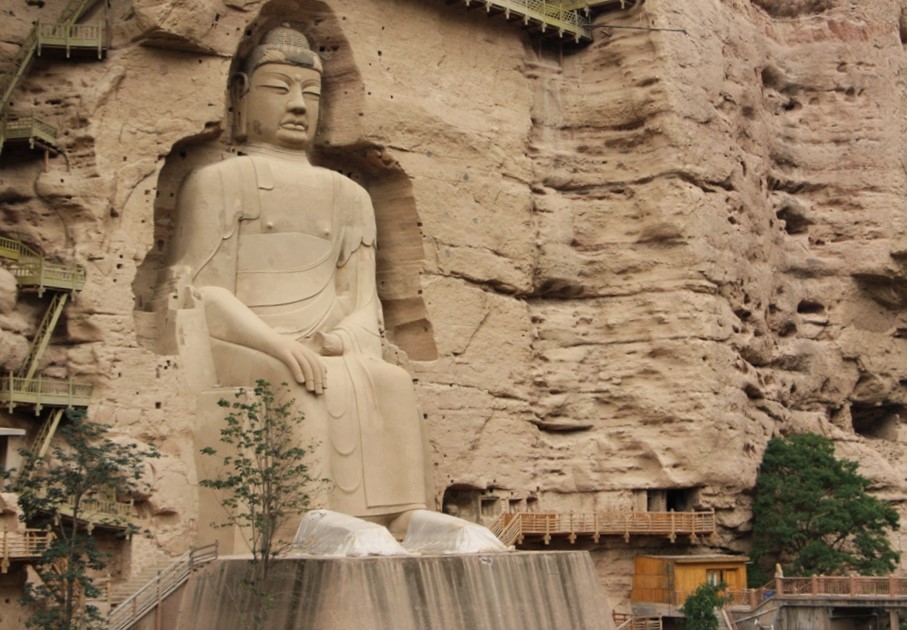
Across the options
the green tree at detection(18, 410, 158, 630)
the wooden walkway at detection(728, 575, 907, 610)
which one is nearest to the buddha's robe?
the green tree at detection(18, 410, 158, 630)

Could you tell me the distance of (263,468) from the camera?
729 inches

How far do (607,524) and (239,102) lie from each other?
806 cm

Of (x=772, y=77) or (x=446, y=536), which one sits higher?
(x=772, y=77)

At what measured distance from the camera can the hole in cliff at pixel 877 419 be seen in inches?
1161

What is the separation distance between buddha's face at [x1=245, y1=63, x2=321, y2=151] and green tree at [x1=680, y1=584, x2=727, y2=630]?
8.35 metres

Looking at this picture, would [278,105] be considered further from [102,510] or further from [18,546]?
[18,546]

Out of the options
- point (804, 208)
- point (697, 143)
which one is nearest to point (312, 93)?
point (697, 143)

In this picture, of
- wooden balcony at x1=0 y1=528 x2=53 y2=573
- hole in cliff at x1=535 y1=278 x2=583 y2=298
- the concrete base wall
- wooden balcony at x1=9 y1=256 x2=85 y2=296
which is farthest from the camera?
hole in cliff at x1=535 y1=278 x2=583 y2=298

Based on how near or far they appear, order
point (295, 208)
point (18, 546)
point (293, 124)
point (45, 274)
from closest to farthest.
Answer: point (18, 546) → point (45, 274) → point (295, 208) → point (293, 124)

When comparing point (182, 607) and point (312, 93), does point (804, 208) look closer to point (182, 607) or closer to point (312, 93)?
point (312, 93)

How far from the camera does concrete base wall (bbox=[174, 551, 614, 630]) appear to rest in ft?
55.1

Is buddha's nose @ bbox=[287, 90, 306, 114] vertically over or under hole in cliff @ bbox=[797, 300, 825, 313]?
over

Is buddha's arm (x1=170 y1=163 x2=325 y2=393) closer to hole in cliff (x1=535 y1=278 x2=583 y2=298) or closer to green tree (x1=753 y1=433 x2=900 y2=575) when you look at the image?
hole in cliff (x1=535 y1=278 x2=583 y2=298)

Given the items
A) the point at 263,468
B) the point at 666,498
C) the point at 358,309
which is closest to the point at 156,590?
the point at 263,468
